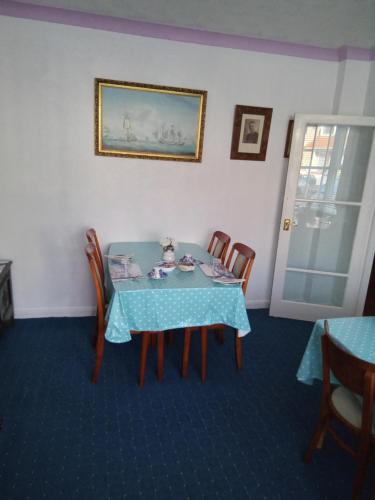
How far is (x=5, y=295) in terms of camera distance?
270 centimetres

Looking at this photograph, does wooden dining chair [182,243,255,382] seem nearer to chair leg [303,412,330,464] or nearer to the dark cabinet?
chair leg [303,412,330,464]

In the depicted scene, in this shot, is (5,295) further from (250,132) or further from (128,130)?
(250,132)

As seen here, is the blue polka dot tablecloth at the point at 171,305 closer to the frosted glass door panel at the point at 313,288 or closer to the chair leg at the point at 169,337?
the chair leg at the point at 169,337

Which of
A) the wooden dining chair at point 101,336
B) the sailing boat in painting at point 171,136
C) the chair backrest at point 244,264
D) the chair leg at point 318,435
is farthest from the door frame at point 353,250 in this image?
the chair leg at point 318,435

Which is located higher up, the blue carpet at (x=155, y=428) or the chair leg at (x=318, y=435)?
the chair leg at (x=318, y=435)

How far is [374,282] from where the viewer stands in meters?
4.32

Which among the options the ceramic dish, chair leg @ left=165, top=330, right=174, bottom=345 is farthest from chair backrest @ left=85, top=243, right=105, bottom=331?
chair leg @ left=165, top=330, right=174, bottom=345

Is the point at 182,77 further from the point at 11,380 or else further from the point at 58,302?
the point at 11,380

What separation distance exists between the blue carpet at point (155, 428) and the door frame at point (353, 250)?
0.72 m

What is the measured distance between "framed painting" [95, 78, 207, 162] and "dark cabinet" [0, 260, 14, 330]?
125 centimetres

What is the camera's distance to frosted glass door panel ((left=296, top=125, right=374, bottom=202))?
303 cm

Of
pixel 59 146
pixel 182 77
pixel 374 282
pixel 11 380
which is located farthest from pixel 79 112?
pixel 374 282

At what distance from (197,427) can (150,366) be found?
64 cm

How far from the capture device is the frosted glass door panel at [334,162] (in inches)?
119
